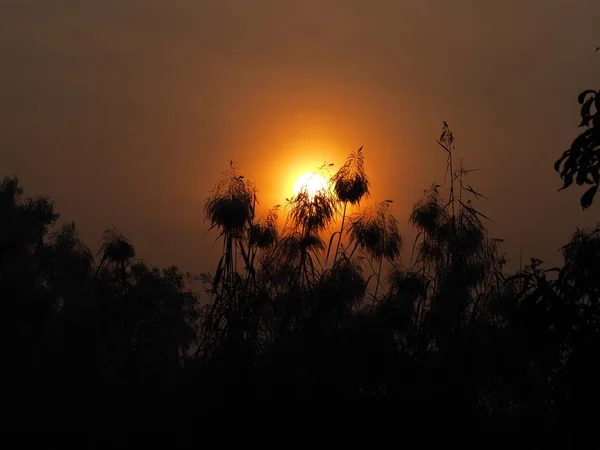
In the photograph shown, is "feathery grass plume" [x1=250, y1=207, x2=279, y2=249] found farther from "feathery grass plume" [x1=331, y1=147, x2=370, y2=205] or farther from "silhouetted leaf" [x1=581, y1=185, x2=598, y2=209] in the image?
"silhouetted leaf" [x1=581, y1=185, x2=598, y2=209]

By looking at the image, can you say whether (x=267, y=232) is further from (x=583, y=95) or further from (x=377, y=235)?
(x=583, y=95)

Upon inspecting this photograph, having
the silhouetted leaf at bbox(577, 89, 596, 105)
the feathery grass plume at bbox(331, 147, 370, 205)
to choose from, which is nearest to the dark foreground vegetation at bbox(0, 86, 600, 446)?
the feathery grass plume at bbox(331, 147, 370, 205)

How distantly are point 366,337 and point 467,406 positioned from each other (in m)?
2.30

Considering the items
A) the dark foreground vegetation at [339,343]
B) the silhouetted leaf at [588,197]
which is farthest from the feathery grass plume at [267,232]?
the silhouetted leaf at [588,197]

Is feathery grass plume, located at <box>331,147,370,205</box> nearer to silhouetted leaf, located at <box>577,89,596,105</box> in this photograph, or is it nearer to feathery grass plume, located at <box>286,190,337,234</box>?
feathery grass plume, located at <box>286,190,337,234</box>

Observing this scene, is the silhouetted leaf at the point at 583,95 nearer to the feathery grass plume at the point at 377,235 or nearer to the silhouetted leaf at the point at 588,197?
the silhouetted leaf at the point at 588,197

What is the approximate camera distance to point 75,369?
1880cm

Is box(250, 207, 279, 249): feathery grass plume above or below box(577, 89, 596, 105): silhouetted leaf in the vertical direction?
above

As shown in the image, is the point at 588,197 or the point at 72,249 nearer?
the point at 588,197

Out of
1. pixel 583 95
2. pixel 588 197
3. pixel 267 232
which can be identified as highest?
pixel 267 232

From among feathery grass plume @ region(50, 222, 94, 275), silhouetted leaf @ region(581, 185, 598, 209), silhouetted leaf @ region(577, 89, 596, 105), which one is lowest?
silhouetted leaf @ region(581, 185, 598, 209)

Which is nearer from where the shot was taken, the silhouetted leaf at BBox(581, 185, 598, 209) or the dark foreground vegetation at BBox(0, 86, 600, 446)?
the silhouetted leaf at BBox(581, 185, 598, 209)

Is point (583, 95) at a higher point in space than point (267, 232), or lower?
lower

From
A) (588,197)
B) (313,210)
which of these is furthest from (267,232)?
(588,197)
